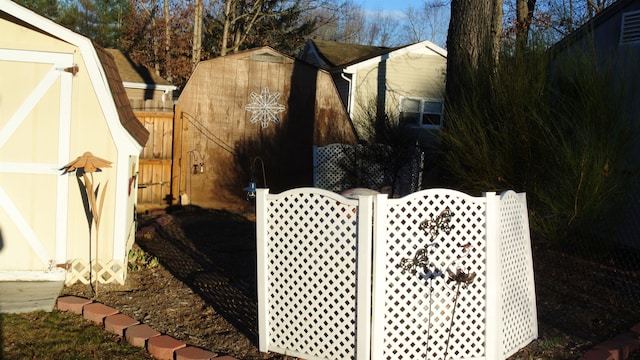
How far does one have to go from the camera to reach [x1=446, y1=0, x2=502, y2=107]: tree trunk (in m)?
7.64

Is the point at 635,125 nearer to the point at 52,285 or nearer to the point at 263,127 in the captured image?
the point at 52,285

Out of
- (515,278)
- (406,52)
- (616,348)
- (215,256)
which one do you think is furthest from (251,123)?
(616,348)

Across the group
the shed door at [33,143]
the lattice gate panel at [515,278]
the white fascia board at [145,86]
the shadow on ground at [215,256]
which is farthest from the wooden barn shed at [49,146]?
the white fascia board at [145,86]

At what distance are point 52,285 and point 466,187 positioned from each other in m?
4.79

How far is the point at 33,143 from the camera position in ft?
20.7

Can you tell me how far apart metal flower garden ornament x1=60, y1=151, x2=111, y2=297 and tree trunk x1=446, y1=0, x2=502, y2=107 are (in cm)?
423

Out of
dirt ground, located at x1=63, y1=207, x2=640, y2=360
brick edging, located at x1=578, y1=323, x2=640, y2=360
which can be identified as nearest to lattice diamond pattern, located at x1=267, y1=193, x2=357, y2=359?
dirt ground, located at x1=63, y1=207, x2=640, y2=360

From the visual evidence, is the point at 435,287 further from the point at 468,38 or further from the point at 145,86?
the point at 145,86

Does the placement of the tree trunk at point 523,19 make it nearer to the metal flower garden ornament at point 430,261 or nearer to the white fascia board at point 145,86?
the metal flower garden ornament at point 430,261

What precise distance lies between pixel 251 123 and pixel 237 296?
6612 mm

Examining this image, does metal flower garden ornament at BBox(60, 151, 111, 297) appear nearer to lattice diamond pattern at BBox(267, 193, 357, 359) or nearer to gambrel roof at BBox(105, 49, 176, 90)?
lattice diamond pattern at BBox(267, 193, 357, 359)

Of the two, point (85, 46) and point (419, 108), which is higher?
point (419, 108)

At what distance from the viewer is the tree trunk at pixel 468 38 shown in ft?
25.1

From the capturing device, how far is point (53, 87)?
632 centimetres
